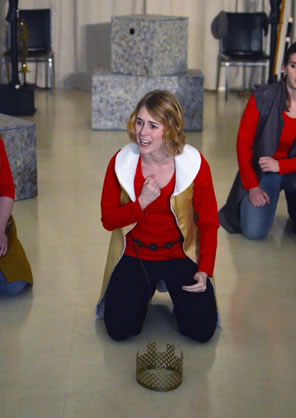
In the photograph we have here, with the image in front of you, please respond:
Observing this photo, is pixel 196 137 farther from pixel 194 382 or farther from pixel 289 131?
pixel 194 382

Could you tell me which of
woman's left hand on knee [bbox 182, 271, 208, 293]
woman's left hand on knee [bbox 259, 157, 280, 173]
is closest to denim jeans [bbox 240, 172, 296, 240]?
woman's left hand on knee [bbox 259, 157, 280, 173]

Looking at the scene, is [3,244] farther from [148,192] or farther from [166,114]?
[166,114]

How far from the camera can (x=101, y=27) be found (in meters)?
6.84

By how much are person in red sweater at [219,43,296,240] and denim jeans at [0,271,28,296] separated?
105 cm

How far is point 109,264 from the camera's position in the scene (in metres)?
2.14

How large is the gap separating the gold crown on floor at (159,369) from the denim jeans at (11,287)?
56 centimetres

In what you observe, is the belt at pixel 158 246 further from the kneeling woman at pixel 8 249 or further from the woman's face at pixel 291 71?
the woman's face at pixel 291 71

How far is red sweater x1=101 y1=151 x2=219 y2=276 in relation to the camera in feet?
6.70

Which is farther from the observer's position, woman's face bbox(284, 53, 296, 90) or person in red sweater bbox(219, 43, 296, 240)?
person in red sweater bbox(219, 43, 296, 240)

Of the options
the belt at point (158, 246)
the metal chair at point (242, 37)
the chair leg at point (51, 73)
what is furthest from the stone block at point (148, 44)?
the belt at point (158, 246)

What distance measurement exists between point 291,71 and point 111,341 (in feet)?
4.18

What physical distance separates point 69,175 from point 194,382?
2158 mm

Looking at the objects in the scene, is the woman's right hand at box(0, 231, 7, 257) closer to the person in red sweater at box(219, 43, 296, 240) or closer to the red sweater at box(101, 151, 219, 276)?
the red sweater at box(101, 151, 219, 276)

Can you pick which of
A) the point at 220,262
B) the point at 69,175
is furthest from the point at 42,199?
the point at 220,262
